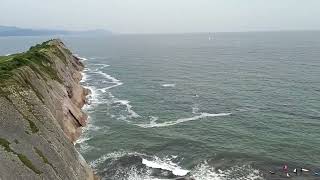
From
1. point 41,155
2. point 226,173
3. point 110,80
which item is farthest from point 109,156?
point 110,80

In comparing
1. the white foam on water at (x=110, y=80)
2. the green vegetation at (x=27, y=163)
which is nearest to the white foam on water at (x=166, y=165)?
the green vegetation at (x=27, y=163)

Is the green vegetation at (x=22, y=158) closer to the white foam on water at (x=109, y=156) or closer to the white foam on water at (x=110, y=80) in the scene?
the white foam on water at (x=109, y=156)

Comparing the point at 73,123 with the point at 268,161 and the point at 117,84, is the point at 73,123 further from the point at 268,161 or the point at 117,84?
the point at 117,84

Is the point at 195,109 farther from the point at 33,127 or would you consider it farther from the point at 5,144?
the point at 5,144

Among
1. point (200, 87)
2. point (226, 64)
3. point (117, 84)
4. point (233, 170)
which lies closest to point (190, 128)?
point (233, 170)

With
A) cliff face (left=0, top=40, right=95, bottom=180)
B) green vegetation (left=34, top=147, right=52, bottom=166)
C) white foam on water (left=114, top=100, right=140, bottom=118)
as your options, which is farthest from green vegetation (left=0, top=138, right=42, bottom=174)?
white foam on water (left=114, top=100, right=140, bottom=118)

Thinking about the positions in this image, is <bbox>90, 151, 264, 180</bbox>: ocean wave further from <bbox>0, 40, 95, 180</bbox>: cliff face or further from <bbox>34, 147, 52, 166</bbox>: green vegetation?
<bbox>34, 147, 52, 166</bbox>: green vegetation

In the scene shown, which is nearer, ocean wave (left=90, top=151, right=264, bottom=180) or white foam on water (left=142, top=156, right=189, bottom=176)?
ocean wave (left=90, top=151, right=264, bottom=180)
